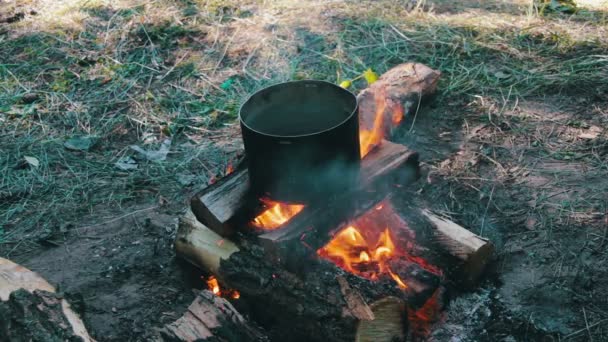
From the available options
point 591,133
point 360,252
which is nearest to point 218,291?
point 360,252

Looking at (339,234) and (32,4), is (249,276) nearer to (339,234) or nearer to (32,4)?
(339,234)

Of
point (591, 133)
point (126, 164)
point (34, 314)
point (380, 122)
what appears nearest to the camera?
point (34, 314)

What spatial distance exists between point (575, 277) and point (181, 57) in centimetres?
434

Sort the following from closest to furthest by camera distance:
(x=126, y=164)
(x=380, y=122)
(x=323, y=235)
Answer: (x=323, y=235), (x=380, y=122), (x=126, y=164)

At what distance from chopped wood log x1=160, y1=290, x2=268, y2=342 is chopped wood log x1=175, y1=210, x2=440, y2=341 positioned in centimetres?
22

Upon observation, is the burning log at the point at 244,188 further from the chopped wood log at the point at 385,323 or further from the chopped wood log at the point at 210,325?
the chopped wood log at the point at 385,323

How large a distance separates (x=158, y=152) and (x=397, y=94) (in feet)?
6.48

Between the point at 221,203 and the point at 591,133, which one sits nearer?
the point at 221,203

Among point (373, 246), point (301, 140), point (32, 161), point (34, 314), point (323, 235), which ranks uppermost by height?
A: point (301, 140)

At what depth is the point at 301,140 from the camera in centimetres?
256

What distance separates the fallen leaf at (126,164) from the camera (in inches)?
178

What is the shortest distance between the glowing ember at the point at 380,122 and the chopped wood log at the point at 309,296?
2.68 ft

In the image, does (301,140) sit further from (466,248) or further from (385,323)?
(466,248)

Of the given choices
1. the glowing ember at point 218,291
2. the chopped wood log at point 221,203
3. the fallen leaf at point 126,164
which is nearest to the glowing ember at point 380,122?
the chopped wood log at point 221,203
